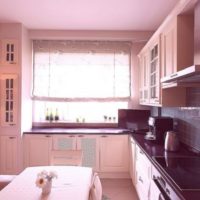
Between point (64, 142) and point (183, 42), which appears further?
point (64, 142)

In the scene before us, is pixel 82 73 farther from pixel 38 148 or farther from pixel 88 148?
pixel 38 148

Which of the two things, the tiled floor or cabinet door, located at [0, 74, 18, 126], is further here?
cabinet door, located at [0, 74, 18, 126]

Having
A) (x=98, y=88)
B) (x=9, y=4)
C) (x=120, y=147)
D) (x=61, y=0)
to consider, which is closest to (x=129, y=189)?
(x=120, y=147)

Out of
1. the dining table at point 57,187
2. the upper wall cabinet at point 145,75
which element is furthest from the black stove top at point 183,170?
the upper wall cabinet at point 145,75

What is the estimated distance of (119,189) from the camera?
396cm

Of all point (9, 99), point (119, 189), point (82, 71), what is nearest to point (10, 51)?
point (9, 99)

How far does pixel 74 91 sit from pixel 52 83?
0.44 m

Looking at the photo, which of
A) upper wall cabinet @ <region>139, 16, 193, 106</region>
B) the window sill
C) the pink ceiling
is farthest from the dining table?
the window sill

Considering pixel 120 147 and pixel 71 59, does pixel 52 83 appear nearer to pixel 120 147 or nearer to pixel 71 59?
pixel 71 59

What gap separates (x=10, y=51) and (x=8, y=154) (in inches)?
67.3

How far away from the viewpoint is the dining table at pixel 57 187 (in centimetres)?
182

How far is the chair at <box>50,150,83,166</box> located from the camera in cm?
280

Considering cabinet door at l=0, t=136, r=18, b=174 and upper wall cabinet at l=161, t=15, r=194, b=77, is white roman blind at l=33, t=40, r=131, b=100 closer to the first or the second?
cabinet door at l=0, t=136, r=18, b=174

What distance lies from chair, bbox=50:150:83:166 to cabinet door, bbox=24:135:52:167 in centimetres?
160
